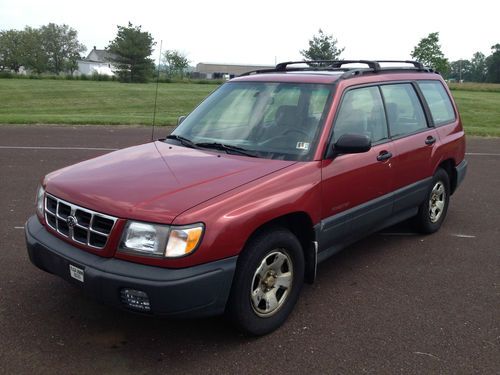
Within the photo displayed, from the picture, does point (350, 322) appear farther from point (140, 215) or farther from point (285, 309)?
point (140, 215)

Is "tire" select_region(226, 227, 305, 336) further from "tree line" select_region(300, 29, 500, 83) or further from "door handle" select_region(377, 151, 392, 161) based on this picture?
"tree line" select_region(300, 29, 500, 83)

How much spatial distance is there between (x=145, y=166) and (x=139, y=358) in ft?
4.28

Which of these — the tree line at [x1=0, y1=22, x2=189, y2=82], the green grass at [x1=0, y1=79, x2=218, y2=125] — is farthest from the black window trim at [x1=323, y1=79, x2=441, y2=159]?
the tree line at [x1=0, y1=22, x2=189, y2=82]

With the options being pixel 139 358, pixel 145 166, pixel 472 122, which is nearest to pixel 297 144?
pixel 145 166

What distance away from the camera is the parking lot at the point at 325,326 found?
3172 millimetres

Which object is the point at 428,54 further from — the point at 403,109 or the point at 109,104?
the point at 403,109

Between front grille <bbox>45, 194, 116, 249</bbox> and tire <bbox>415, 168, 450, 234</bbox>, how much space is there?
3.58 m

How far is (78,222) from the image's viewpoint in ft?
10.6

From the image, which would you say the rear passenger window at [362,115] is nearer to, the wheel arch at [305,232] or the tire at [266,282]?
the wheel arch at [305,232]

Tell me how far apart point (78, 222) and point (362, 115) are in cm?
251

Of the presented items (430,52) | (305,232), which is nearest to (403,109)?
(305,232)

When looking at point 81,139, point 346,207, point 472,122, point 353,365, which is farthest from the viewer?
point 472,122

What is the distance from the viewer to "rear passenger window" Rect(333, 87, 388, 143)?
419cm

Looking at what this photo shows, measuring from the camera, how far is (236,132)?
14.0 ft
